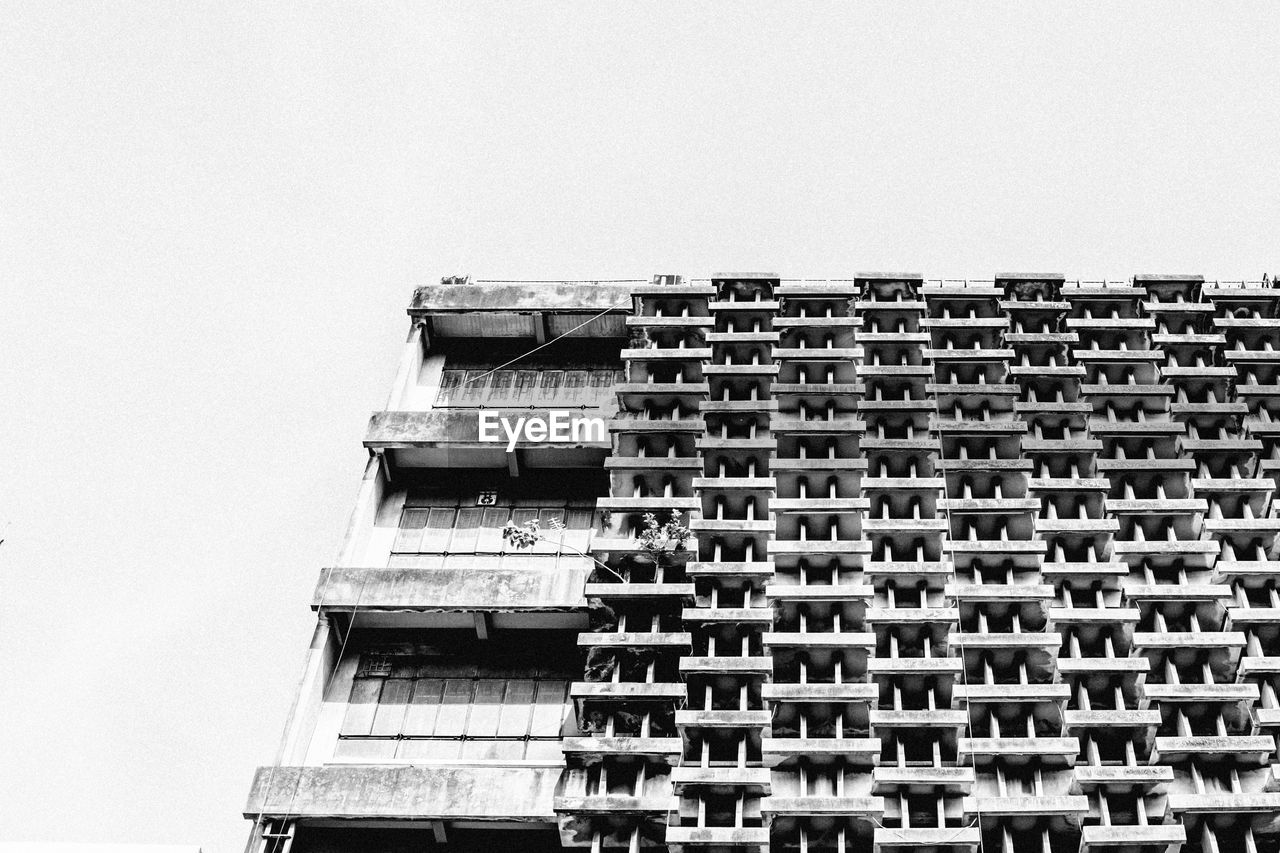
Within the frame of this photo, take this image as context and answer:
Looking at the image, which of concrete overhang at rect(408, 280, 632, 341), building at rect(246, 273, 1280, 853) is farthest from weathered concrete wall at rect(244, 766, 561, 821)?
concrete overhang at rect(408, 280, 632, 341)

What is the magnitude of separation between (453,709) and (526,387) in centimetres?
1003

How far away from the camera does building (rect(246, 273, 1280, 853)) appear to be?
29.4 metres

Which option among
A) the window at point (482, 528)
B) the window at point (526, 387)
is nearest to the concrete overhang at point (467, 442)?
the window at point (482, 528)

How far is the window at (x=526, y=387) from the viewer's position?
4031 cm

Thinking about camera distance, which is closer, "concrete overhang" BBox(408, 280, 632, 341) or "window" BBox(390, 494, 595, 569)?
"window" BBox(390, 494, 595, 569)

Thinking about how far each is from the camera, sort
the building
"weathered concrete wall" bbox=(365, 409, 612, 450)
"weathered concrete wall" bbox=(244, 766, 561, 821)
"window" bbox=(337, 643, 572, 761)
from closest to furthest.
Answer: the building
"weathered concrete wall" bbox=(244, 766, 561, 821)
"window" bbox=(337, 643, 572, 761)
"weathered concrete wall" bbox=(365, 409, 612, 450)

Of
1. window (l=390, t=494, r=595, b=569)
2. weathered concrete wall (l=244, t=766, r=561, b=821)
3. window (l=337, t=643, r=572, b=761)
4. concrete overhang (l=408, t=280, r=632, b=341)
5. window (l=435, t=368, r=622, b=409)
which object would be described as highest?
concrete overhang (l=408, t=280, r=632, b=341)

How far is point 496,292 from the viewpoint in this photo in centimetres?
4116

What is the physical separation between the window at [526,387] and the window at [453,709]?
792cm

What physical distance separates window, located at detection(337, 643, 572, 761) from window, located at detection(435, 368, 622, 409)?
792 cm

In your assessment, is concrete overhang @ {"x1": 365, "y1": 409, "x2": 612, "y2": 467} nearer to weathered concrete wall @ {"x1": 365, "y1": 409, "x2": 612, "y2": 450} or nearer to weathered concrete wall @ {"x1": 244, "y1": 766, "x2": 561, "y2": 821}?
A: weathered concrete wall @ {"x1": 365, "y1": 409, "x2": 612, "y2": 450}

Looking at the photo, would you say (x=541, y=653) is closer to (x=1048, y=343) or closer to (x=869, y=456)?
(x=869, y=456)

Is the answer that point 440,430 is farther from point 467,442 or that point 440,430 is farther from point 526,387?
point 526,387

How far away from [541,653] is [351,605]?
14.9 ft
